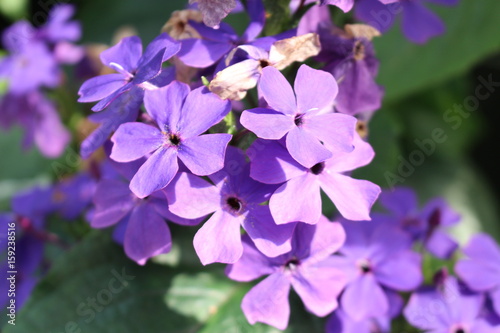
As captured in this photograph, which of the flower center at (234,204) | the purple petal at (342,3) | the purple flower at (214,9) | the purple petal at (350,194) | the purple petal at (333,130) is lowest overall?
the flower center at (234,204)

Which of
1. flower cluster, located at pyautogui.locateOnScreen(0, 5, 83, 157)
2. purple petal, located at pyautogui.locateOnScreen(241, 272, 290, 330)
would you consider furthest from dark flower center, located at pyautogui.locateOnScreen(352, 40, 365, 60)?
flower cluster, located at pyautogui.locateOnScreen(0, 5, 83, 157)

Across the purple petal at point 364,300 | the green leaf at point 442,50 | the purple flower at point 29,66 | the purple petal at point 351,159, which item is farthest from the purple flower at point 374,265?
the purple flower at point 29,66

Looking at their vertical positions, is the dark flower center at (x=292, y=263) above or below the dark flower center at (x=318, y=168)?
below

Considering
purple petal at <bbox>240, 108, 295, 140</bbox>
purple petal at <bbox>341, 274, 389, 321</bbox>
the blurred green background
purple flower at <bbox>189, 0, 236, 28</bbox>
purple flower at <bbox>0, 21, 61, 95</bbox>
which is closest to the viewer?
purple petal at <bbox>240, 108, 295, 140</bbox>

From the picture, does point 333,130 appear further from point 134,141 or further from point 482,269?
point 482,269

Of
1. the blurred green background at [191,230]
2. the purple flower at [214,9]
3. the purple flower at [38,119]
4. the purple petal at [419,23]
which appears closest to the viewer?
the purple flower at [214,9]

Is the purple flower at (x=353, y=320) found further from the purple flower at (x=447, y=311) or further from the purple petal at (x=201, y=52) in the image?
the purple petal at (x=201, y=52)

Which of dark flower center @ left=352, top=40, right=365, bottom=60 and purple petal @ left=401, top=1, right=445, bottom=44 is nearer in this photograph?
dark flower center @ left=352, top=40, right=365, bottom=60

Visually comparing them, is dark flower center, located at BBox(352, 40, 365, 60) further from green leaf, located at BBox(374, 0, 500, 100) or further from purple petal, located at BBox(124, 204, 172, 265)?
green leaf, located at BBox(374, 0, 500, 100)
